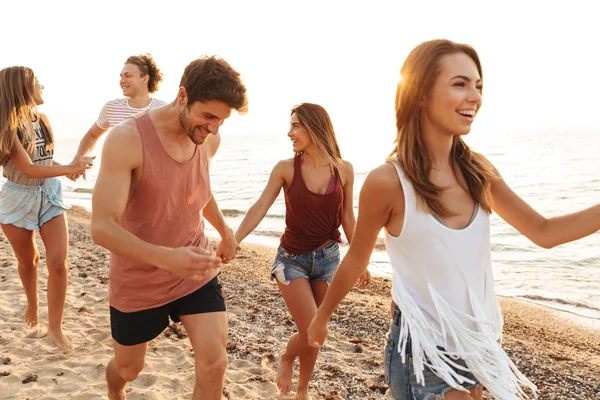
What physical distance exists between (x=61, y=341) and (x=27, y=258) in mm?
884

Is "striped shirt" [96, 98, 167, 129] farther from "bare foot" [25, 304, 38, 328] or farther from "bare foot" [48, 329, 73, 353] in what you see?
"bare foot" [48, 329, 73, 353]

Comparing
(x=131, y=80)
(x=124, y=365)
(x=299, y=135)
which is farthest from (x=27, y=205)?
(x=299, y=135)

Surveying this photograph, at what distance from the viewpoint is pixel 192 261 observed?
8.74 ft

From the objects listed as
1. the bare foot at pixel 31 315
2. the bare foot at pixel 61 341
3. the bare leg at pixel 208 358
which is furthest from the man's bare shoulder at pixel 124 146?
the bare foot at pixel 31 315

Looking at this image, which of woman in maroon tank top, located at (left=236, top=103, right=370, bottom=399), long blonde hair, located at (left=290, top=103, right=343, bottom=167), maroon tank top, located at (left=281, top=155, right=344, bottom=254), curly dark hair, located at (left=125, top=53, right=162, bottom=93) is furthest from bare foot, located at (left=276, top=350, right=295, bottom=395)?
curly dark hair, located at (left=125, top=53, right=162, bottom=93)

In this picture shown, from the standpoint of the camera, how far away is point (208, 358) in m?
3.11

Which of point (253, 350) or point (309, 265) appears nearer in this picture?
point (309, 265)

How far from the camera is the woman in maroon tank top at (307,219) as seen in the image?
434 cm

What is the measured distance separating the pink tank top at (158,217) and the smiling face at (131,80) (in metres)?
2.73

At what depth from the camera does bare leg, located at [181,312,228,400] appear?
10.2 feet

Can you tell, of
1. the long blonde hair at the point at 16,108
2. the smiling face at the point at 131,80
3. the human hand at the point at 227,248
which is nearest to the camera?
the human hand at the point at 227,248

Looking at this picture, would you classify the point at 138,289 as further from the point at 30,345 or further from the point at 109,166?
the point at 30,345

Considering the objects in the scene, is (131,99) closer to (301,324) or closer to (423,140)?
(301,324)

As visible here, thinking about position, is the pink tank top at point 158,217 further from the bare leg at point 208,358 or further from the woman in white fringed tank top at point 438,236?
the woman in white fringed tank top at point 438,236
